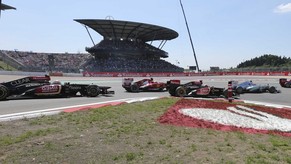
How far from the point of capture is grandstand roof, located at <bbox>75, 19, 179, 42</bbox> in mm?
83812

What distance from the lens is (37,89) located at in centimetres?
1518

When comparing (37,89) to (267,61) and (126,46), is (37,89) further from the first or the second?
(267,61)

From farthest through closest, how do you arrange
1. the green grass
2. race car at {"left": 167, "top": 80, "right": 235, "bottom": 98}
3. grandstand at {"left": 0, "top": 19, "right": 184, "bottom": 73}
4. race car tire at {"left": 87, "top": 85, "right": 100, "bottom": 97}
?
grandstand at {"left": 0, "top": 19, "right": 184, "bottom": 73}, race car at {"left": 167, "top": 80, "right": 235, "bottom": 98}, race car tire at {"left": 87, "top": 85, "right": 100, "bottom": 97}, the green grass

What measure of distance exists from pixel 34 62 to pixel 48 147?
86794 mm

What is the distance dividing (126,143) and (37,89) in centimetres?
1026

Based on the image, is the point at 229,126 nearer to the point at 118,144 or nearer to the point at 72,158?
the point at 118,144

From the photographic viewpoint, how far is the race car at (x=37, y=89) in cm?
1460

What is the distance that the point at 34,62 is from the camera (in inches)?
3438

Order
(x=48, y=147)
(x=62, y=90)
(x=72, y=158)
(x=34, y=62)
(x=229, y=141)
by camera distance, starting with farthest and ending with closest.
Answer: (x=34, y=62)
(x=62, y=90)
(x=229, y=141)
(x=48, y=147)
(x=72, y=158)

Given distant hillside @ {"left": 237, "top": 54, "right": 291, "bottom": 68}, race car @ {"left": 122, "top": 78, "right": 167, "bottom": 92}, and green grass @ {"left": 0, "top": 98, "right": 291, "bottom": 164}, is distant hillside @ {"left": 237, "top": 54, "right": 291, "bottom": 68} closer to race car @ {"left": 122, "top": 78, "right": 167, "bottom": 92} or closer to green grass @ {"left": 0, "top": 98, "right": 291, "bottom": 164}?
race car @ {"left": 122, "top": 78, "right": 167, "bottom": 92}

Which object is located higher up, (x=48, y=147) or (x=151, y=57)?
(x=151, y=57)

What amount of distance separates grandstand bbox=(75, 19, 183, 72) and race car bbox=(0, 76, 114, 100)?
208 ft

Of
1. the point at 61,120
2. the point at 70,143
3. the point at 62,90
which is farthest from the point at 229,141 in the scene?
the point at 62,90

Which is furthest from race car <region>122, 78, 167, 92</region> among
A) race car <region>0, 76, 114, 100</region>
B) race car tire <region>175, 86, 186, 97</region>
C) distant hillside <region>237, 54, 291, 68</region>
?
distant hillside <region>237, 54, 291, 68</region>
